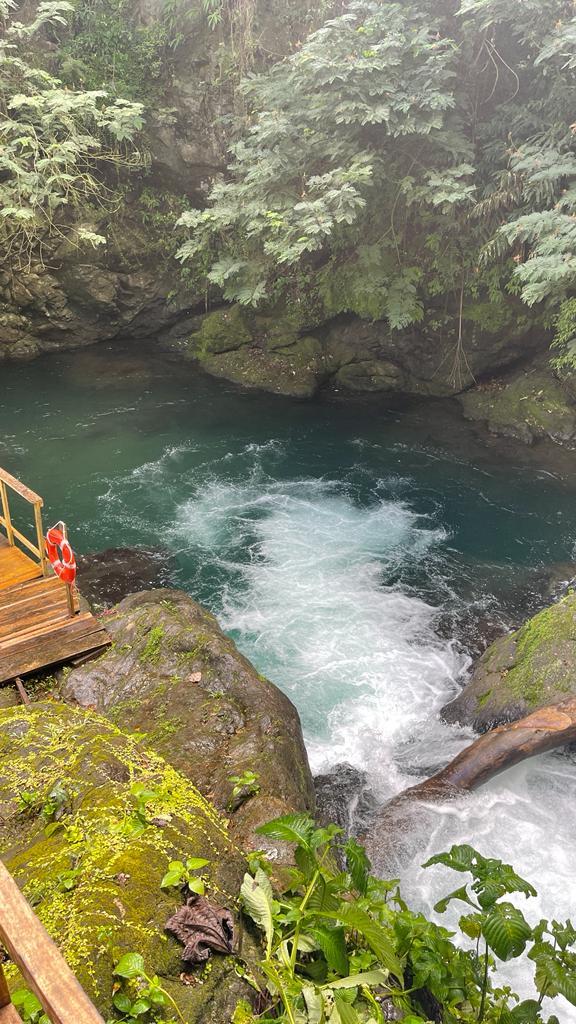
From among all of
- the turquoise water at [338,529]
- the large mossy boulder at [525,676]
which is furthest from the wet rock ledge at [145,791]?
the large mossy boulder at [525,676]

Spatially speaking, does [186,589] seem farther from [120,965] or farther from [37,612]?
[120,965]

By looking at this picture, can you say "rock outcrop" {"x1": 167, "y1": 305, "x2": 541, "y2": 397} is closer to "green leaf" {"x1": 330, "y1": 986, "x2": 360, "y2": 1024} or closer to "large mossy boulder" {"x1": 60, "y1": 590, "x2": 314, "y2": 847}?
"large mossy boulder" {"x1": 60, "y1": 590, "x2": 314, "y2": 847}

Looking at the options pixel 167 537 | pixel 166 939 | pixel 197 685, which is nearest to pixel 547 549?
pixel 167 537

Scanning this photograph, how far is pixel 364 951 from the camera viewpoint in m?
3.18

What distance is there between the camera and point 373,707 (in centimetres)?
802

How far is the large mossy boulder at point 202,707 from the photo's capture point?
506 centimetres

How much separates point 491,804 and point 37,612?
5279 mm

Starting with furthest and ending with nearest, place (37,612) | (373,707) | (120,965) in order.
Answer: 1. (373,707)
2. (37,612)
3. (120,965)

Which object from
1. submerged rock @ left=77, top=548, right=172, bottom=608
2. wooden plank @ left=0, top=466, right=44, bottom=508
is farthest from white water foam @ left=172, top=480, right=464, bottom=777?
wooden plank @ left=0, top=466, right=44, bottom=508

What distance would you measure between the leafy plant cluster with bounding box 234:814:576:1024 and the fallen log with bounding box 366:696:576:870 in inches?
110

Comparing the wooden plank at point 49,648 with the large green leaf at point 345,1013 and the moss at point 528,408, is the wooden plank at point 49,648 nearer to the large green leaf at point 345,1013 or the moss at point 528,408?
the large green leaf at point 345,1013

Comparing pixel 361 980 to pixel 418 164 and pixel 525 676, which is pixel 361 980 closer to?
pixel 525 676

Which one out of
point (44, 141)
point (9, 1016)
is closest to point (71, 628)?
point (9, 1016)

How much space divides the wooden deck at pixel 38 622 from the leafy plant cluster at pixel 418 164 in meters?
8.38
